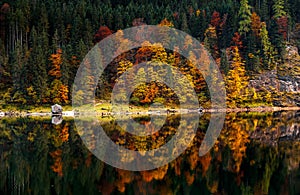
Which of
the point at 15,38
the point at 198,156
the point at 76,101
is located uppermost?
the point at 15,38

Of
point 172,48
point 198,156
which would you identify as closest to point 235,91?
point 172,48

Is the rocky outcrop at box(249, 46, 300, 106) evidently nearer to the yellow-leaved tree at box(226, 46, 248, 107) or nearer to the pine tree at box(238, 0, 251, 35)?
the yellow-leaved tree at box(226, 46, 248, 107)

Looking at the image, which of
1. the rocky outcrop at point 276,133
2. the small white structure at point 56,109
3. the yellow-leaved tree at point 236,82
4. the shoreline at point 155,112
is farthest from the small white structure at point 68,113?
the rocky outcrop at point 276,133

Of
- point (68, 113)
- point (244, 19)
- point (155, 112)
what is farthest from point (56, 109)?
point (244, 19)

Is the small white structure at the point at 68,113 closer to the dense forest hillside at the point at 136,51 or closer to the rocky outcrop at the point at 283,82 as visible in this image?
the dense forest hillside at the point at 136,51

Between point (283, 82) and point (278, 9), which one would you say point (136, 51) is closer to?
point (283, 82)

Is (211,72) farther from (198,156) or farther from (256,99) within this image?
(198,156)
